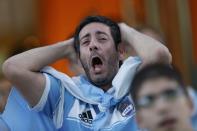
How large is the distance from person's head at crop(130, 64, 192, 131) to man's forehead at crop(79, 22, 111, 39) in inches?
18.3

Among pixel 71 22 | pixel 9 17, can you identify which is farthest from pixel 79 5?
pixel 9 17

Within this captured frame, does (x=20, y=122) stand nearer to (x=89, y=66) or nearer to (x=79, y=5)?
(x=89, y=66)

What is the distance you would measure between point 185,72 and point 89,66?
45.2 inches

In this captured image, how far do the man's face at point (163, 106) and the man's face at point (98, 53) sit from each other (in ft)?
1.54

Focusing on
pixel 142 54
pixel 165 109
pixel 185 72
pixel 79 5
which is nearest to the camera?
pixel 165 109

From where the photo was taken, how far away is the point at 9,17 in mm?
3328

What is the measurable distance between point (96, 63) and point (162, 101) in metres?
0.54

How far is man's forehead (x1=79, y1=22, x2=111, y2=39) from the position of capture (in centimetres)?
160

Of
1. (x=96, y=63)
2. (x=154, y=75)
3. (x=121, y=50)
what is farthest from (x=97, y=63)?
(x=154, y=75)

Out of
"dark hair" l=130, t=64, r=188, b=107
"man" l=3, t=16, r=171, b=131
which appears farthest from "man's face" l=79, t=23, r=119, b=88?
"dark hair" l=130, t=64, r=188, b=107

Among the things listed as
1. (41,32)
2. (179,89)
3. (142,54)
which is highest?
(179,89)

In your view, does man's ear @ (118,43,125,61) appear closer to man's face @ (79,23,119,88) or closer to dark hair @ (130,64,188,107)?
man's face @ (79,23,119,88)

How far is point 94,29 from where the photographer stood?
1.61 m

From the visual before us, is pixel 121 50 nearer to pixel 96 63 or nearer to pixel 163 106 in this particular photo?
pixel 96 63
